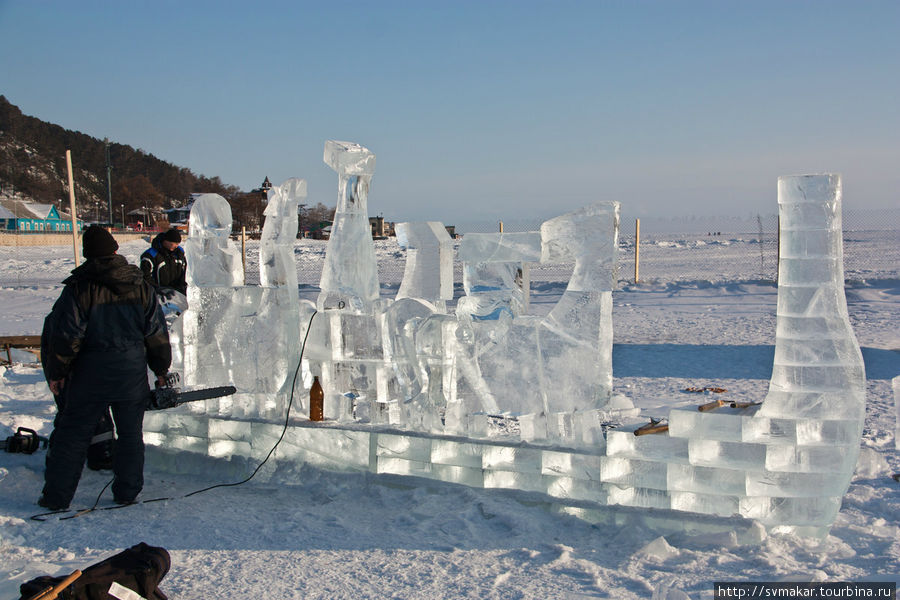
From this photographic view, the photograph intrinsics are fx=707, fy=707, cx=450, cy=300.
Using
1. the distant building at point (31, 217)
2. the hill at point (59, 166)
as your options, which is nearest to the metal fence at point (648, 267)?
the distant building at point (31, 217)

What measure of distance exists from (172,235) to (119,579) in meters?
3.86

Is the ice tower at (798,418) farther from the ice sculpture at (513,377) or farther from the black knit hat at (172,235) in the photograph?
the black knit hat at (172,235)

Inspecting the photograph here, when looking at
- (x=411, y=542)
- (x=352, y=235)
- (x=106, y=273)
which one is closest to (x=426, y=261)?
(x=352, y=235)

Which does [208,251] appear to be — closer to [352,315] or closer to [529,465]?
[352,315]

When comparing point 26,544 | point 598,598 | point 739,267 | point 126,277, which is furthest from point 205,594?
point 739,267

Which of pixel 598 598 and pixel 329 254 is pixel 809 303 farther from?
pixel 329 254

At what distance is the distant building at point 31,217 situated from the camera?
203ft

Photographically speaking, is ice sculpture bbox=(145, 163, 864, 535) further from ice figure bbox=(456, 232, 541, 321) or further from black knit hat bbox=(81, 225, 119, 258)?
black knit hat bbox=(81, 225, 119, 258)

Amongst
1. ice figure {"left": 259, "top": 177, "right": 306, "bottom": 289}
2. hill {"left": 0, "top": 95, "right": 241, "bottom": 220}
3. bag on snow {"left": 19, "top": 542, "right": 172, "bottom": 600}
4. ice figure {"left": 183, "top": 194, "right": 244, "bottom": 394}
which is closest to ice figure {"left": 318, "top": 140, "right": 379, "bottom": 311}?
ice figure {"left": 259, "top": 177, "right": 306, "bottom": 289}

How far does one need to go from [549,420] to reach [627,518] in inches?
26.0

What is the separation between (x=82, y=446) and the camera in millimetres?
4012

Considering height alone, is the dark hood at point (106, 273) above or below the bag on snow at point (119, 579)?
above

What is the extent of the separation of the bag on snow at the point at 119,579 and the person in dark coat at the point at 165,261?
139 inches

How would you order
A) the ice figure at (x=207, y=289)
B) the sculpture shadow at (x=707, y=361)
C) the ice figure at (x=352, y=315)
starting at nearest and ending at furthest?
the ice figure at (x=352, y=315)
the ice figure at (x=207, y=289)
the sculpture shadow at (x=707, y=361)
